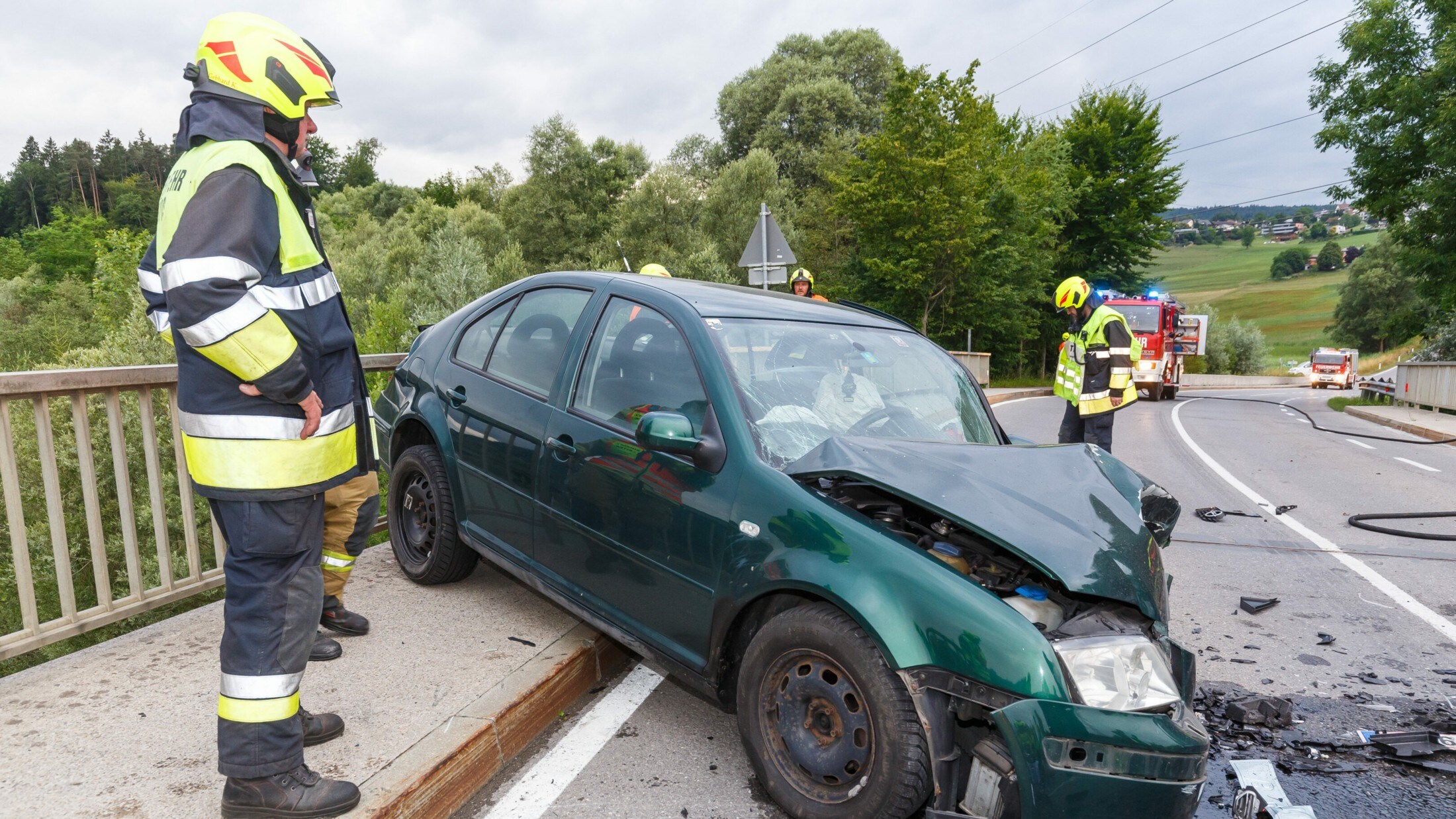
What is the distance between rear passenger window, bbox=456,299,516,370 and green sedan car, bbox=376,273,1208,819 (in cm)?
14

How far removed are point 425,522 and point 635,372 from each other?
1.70m

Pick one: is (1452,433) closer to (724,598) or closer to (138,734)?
(724,598)

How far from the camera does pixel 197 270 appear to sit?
207 cm

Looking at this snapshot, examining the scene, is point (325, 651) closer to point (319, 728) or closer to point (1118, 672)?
point (319, 728)

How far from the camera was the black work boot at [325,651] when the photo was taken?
10.8 feet

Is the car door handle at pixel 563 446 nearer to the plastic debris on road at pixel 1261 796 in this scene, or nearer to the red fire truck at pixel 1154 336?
the plastic debris on road at pixel 1261 796

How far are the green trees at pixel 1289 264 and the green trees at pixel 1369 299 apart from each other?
41382 millimetres

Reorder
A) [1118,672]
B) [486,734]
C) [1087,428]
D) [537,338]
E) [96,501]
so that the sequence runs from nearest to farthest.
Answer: [1118,672] < [486,734] < [96,501] < [537,338] < [1087,428]

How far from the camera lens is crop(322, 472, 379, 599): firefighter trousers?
3230mm

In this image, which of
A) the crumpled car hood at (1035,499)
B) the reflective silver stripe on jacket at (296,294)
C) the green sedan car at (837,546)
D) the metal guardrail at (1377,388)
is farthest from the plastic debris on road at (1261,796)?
the metal guardrail at (1377,388)

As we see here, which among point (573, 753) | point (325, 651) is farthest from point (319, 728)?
point (573, 753)

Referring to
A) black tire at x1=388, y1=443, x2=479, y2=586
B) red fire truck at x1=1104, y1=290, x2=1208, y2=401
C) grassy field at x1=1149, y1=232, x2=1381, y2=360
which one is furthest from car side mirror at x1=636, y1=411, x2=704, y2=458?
grassy field at x1=1149, y1=232, x2=1381, y2=360

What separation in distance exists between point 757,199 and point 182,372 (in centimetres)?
3531

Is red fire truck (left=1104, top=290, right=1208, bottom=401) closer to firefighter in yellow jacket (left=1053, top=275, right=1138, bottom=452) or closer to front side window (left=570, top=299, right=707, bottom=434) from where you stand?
firefighter in yellow jacket (left=1053, top=275, right=1138, bottom=452)
